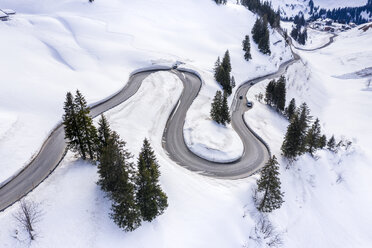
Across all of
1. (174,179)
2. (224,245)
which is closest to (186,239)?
(224,245)

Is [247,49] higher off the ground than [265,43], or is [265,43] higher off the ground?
[265,43]

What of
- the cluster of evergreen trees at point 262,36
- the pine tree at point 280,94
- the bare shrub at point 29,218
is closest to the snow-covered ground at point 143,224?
the bare shrub at point 29,218

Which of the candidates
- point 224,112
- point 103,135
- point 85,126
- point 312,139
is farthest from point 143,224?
point 312,139

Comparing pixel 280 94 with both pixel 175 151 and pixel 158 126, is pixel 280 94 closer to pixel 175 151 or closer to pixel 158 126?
pixel 158 126

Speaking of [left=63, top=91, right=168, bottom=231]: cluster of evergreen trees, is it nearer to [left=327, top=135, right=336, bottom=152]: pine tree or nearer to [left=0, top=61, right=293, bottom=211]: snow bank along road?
[left=0, top=61, right=293, bottom=211]: snow bank along road

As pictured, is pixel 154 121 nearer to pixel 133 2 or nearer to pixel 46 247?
pixel 46 247

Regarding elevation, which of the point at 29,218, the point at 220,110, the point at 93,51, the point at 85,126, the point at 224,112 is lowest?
the point at 93,51
